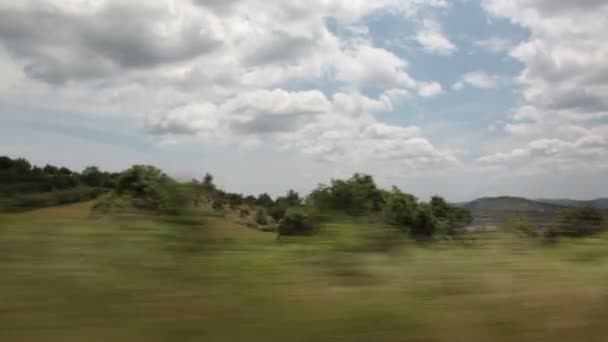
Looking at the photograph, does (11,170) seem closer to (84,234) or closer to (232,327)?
(84,234)

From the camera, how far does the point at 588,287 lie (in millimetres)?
5438

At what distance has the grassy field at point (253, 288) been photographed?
13.0ft

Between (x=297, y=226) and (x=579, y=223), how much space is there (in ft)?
11.6

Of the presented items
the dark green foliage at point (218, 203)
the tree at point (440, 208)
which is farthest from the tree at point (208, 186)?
the tree at point (440, 208)

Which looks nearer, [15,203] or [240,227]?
[15,203]

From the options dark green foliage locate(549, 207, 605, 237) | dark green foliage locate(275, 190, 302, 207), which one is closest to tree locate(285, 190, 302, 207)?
dark green foliage locate(275, 190, 302, 207)

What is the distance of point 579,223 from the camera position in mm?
7516

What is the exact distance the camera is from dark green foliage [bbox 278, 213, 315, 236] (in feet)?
19.7

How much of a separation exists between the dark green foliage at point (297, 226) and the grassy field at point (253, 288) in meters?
0.22

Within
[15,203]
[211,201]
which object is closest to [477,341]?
[211,201]

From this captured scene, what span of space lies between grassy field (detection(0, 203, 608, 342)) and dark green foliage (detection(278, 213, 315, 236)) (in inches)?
8.7

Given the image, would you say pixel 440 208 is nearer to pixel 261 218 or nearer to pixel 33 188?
→ pixel 261 218

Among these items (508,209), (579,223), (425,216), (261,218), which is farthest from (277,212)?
(579,223)

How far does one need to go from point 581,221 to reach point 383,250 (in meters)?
3.08
